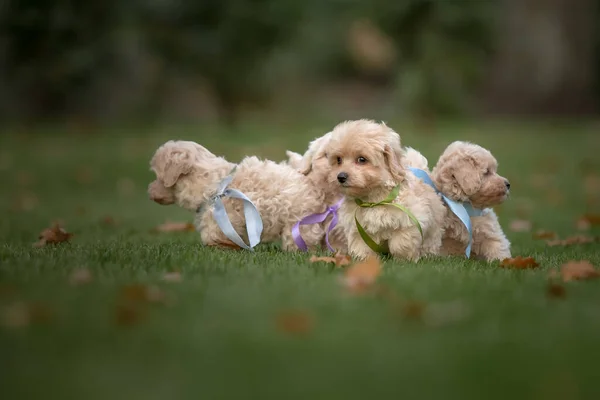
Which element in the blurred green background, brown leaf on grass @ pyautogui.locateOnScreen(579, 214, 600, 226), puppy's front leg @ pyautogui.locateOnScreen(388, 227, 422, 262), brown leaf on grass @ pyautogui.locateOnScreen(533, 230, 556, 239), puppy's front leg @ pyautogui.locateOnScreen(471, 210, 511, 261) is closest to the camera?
puppy's front leg @ pyautogui.locateOnScreen(388, 227, 422, 262)

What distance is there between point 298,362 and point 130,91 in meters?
18.3

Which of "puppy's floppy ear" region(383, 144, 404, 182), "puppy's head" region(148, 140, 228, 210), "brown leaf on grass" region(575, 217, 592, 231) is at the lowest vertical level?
"puppy's head" region(148, 140, 228, 210)

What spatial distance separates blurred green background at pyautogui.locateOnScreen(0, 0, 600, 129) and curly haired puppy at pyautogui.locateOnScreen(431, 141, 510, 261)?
12151 mm

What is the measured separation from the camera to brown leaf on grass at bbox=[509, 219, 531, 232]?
7869 millimetres

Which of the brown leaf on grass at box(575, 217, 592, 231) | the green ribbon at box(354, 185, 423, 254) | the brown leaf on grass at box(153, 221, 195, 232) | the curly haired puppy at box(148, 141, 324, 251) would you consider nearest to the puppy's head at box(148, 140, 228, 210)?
the curly haired puppy at box(148, 141, 324, 251)

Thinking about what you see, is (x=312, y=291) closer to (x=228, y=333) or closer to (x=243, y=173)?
(x=228, y=333)

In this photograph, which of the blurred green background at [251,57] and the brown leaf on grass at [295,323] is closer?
the brown leaf on grass at [295,323]

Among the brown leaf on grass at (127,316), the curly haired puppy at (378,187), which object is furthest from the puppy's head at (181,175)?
the brown leaf on grass at (127,316)

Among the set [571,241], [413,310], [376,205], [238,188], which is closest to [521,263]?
[376,205]

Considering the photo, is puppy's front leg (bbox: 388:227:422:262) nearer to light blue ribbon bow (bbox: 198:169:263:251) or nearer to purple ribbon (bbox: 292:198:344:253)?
purple ribbon (bbox: 292:198:344:253)

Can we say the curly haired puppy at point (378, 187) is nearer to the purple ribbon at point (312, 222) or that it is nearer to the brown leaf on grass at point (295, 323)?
the purple ribbon at point (312, 222)

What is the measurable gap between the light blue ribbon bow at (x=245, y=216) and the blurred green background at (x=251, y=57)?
1123 cm

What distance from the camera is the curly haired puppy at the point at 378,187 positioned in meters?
5.02

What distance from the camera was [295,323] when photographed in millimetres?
3342
